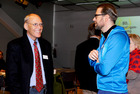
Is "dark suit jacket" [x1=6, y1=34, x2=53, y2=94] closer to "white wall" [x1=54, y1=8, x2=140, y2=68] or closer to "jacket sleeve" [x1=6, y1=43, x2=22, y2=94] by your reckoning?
"jacket sleeve" [x1=6, y1=43, x2=22, y2=94]

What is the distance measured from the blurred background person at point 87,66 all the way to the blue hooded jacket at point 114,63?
118 cm

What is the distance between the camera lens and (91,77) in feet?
9.36

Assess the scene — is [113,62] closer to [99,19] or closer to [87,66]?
[99,19]

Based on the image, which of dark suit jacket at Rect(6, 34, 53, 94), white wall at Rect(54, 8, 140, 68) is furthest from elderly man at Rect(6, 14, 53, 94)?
white wall at Rect(54, 8, 140, 68)

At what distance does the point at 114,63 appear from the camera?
1.56 meters

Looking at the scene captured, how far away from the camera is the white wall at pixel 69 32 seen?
13.8 metres

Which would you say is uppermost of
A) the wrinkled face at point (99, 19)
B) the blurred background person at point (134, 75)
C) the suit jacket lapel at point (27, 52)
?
the wrinkled face at point (99, 19)

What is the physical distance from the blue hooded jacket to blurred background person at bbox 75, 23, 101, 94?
3.87 feet

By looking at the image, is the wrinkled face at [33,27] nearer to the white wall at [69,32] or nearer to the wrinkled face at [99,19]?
the wrinkled face at [99,19]

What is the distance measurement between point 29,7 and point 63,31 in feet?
10.5

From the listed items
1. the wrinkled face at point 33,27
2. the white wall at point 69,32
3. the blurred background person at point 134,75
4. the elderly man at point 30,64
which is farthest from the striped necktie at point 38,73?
the white wall at point 69,32

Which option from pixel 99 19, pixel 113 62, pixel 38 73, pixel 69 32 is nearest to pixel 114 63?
pixel 113 62

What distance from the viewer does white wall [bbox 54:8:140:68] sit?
45.2ft

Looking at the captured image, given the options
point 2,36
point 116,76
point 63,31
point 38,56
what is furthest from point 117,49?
point 63,31
